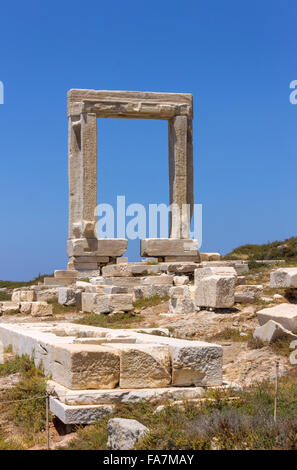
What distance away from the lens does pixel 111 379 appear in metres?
6.27

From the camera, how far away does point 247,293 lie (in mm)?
14227

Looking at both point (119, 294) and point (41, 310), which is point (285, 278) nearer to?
point (119, 294)

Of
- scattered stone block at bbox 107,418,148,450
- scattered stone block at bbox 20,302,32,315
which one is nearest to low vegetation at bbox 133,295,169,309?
scattered stone block at bbox 20,302,32,315

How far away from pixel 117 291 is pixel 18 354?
6.95 meters

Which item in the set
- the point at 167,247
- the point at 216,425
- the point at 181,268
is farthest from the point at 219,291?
the point at 216,425

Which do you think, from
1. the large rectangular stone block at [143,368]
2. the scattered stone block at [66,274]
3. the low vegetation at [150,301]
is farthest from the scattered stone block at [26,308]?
the large rectangular stone block at [143,368]

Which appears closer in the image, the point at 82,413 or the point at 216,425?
the point at 216,425

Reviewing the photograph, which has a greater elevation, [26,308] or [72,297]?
[72,297]

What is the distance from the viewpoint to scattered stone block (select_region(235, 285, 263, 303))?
13859 millimetres

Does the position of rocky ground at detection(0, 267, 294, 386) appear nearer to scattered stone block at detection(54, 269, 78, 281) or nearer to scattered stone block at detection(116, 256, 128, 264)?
scattered stone block at detection(116, 256, 128, 264)

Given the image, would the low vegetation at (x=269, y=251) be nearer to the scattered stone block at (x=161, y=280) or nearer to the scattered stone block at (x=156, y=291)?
the scattered stone block at (x=161, y=280)

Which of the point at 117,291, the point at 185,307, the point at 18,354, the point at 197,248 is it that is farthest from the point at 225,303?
the point at 197,248

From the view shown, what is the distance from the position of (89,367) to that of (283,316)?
4.71 meters

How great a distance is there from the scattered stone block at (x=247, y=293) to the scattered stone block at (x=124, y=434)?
30.1ft
